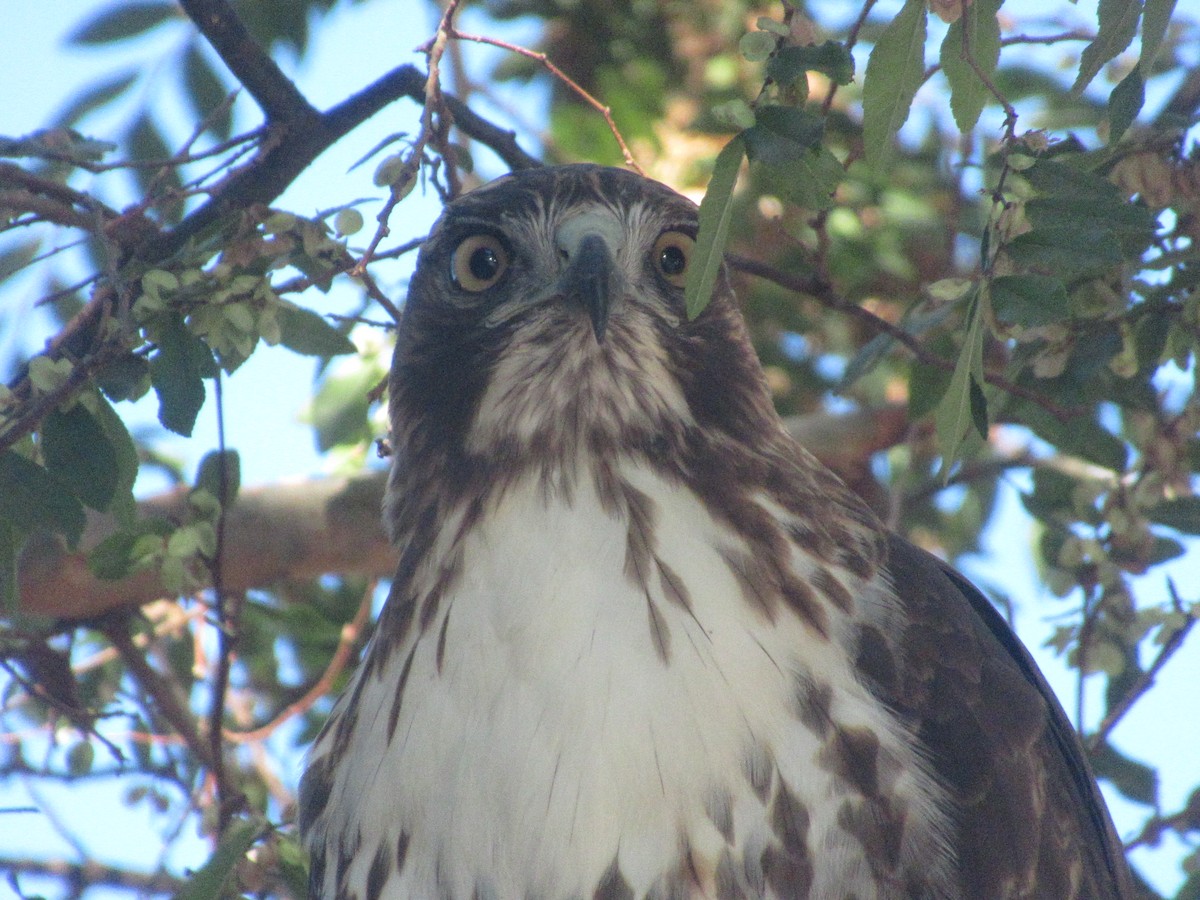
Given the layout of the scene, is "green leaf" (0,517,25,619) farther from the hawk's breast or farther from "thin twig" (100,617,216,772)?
"thin twig" (100,617,216,772)

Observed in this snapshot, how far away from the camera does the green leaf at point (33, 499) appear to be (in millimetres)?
2670

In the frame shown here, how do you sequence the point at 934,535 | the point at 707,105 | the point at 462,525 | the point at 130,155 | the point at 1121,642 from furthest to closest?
the point at 934,535 < the point at 707,105 < the point at 130,155 < the point at 1121,642 < the point at 462,525

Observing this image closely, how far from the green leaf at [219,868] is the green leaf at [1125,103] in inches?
80.2

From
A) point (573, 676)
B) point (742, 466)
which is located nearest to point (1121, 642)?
point (742, 466)

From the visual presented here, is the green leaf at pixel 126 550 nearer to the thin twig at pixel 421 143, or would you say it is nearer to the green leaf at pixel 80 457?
the green leaf at pixel 80 457

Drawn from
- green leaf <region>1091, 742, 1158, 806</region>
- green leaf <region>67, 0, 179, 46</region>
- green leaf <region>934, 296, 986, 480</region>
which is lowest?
green leaf <region>934, 296, 986, 480</region>

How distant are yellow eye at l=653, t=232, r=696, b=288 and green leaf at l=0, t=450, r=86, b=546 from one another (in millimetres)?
1292

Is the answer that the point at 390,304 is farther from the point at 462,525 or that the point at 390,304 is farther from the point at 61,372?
the point at 61,372

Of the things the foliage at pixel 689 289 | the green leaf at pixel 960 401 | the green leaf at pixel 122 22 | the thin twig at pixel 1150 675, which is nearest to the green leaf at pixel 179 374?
the foliage at pixel 689 289

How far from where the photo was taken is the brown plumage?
2723 mm

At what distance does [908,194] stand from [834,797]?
9.10 feet

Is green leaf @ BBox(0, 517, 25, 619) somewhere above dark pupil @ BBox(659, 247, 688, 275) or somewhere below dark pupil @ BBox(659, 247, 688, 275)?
below

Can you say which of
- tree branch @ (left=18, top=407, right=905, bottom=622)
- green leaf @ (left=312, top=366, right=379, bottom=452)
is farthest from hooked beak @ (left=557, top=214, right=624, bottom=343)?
tree branch @ (left=18, top=407, right=905, bottom=622)

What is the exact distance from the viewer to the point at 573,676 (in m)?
2.80
